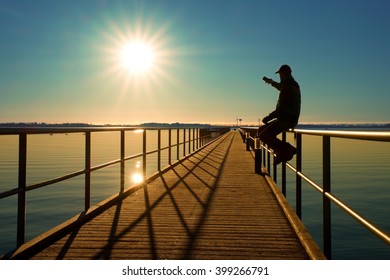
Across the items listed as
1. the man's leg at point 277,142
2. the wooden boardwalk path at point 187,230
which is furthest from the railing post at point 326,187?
the man's leg at point 277,142

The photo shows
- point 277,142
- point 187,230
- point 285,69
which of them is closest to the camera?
point 187,230

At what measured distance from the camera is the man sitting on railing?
7.01 m

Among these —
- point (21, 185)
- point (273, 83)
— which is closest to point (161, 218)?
point (21, 185)

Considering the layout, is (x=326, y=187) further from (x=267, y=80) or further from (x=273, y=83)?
(x=267, y=80)

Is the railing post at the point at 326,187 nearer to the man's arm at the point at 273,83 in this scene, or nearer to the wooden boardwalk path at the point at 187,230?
the wooden boardwalk path at the point at 187,230

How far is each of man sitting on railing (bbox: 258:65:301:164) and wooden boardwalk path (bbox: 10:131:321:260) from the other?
3.02 ft

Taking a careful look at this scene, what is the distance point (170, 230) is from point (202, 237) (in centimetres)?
51

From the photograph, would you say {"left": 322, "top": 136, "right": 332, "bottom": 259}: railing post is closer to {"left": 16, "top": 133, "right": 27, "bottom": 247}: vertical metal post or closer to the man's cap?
{"left": 16, "top": 133, "right": 27, "bottom": 247}: vertical metal post

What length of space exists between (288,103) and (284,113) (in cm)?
20

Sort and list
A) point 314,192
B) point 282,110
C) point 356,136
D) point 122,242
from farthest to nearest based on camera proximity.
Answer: point 314,192, point 282,110, point 122,242, point 356,136

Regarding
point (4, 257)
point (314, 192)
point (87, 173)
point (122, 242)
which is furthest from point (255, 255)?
point (314, 192)

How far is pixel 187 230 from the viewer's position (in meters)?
4.71

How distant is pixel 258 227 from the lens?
4883 mm
